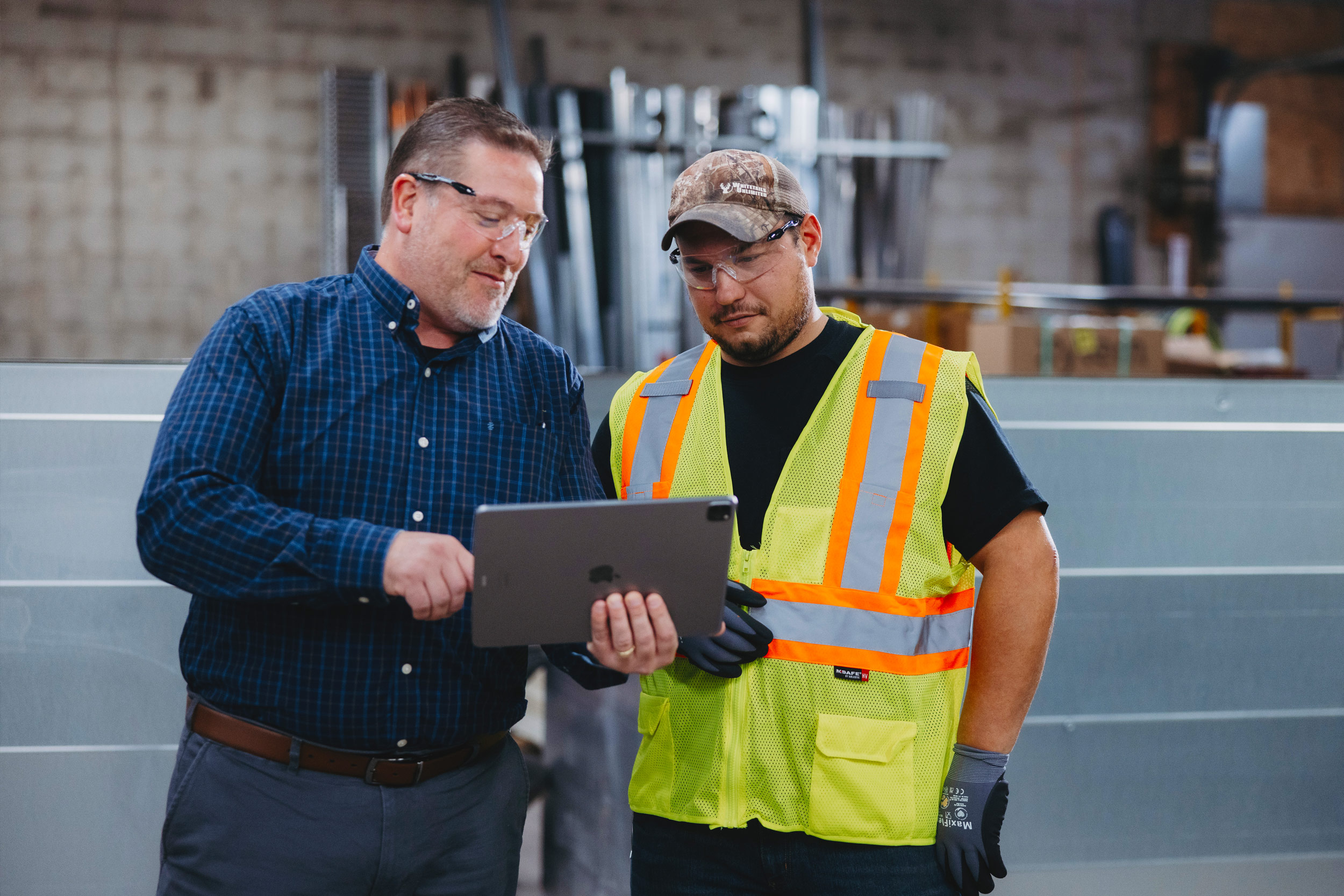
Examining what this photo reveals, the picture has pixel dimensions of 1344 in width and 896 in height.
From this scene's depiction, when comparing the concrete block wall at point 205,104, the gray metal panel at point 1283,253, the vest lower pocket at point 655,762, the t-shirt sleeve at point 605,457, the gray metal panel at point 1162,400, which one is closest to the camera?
the vest lower pocket at point 655,762

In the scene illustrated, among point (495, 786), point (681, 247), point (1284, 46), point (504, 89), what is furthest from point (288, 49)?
point (1284, 46)

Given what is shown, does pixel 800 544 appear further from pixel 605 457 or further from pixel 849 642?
pixel 605 457

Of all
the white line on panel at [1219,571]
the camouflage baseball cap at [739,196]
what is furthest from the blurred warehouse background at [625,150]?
the camouflage baseball cap at [739,196]

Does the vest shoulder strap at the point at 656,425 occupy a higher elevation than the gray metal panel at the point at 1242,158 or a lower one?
lower

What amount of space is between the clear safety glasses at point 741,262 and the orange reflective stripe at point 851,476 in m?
0.23

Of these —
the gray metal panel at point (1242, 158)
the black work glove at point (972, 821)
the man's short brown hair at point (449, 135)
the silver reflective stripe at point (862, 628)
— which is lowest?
the black work glove at point (972, 821)

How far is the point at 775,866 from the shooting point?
4.96ft

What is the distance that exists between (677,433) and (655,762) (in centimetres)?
54

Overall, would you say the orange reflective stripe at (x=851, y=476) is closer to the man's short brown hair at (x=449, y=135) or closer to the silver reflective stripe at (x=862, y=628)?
the silver reflective stripe at (x=862, y=628)

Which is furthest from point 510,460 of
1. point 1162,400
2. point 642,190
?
Answer: point 642,190

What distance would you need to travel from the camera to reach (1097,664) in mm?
2338

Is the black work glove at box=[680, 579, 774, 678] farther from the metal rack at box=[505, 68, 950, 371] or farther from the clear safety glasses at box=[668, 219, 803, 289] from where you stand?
the metal rack at box=[505, 68, 950, 371]

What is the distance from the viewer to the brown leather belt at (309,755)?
1371mm

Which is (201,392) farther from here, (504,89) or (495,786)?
(504,89)
